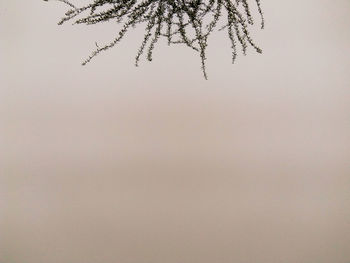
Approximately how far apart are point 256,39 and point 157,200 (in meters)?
0.89

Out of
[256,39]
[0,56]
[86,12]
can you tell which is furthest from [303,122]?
[0,56]

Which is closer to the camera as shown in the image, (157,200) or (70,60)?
(70,60)

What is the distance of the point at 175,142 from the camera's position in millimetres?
1797

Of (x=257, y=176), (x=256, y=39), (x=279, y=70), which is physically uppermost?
(x=256, y=39)

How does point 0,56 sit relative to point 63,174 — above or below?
above

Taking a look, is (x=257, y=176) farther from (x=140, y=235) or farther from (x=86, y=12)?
(x=86, y=12)

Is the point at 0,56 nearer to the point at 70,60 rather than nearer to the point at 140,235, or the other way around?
the point at 70,60

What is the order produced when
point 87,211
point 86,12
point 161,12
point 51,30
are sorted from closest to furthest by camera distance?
point 161,12
point 86,12
point 51,30
point 87,211

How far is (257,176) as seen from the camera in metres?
1.78

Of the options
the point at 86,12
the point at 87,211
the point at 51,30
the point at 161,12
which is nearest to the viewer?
the point at 161,12

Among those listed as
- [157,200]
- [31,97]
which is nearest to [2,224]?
[31,97]

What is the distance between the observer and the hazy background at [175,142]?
1714 millimetres

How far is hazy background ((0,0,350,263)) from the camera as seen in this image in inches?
67.5

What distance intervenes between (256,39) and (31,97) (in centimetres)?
107
